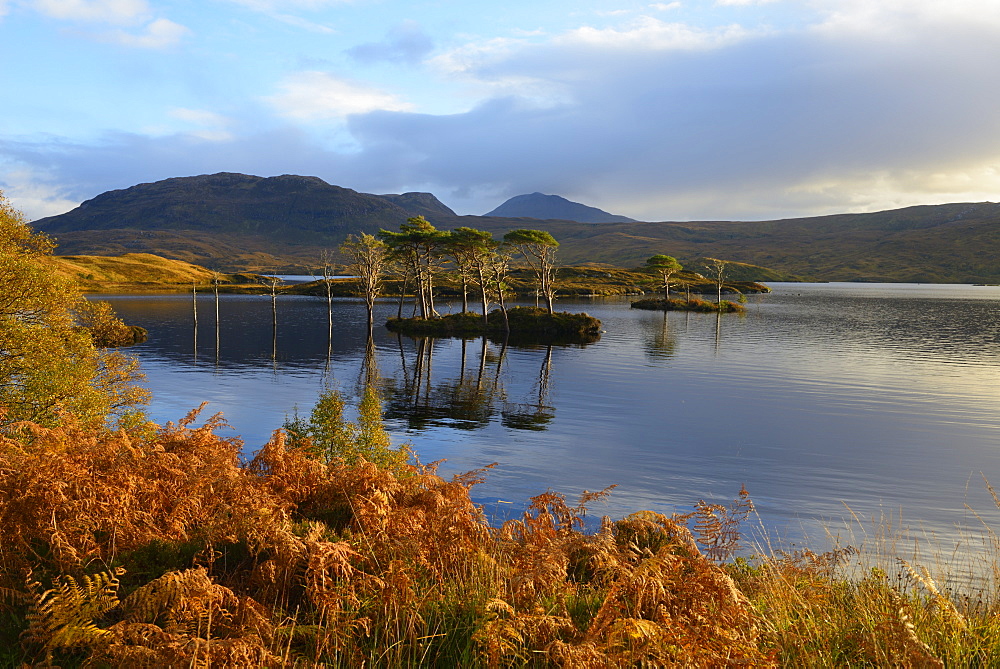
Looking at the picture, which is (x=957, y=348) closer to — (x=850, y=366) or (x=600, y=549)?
(x=850, y=366)

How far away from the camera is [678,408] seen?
3512 cm

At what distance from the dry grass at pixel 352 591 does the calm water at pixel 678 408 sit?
8.42m

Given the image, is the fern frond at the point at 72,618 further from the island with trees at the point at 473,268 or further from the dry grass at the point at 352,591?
the island with trees at the point at 473,268

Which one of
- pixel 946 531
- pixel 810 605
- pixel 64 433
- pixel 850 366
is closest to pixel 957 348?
pixel 850 366

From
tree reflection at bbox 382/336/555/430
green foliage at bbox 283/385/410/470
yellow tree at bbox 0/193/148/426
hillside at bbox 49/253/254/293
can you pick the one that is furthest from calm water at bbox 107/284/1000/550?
hillside at bbox 49/253/254/293

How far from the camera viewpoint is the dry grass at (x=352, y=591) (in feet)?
17.9

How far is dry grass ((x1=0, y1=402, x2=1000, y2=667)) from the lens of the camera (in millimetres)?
5461

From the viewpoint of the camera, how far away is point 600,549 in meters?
8.20

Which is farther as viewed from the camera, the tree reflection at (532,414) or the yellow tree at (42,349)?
the tree reflection at (532,414)

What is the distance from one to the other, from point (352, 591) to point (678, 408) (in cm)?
3116

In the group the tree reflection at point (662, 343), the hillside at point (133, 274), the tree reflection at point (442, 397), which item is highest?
the hillside at point (133, 274)

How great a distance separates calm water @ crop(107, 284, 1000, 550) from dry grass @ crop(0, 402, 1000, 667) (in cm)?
842

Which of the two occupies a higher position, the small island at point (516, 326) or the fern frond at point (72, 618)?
the fern frond at point (72, 618)

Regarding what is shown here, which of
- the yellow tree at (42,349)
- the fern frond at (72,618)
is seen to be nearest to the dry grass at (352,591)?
the fern frond at (72,618)
